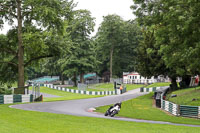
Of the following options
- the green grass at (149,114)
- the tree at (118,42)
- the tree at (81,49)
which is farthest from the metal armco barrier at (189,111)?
the tree at (118,42)

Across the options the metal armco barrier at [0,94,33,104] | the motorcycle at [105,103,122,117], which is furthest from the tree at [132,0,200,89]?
the metal armco barrier at [0,94,33,104]

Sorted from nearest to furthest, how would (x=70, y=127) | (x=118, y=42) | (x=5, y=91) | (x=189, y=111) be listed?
(x=70, y=127)
(x=189, y=111)
(x=5, y=91)
(x=118, y=42)

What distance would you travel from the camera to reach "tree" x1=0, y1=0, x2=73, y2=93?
87.2 ft

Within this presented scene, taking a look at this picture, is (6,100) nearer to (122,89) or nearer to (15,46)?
(15,46)

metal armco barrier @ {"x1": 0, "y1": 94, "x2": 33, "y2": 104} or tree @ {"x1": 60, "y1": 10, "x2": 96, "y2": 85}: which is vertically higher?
tree @ {"x1": 60, "y1": 10, "x2": 96, "y2": 85}

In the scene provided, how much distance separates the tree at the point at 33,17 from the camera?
2657cm

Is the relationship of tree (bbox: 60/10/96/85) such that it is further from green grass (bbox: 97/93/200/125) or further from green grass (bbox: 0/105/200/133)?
green grass (bbox: 0/105/200/133)

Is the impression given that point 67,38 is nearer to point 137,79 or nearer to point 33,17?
point 33,17

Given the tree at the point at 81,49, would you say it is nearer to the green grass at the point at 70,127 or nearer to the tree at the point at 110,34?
the tree at the point at 110,34

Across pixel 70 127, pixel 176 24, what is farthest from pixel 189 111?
pixel 70 127

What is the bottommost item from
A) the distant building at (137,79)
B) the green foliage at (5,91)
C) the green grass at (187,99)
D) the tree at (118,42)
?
the green grass at (187,99)

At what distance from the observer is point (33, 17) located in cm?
2880

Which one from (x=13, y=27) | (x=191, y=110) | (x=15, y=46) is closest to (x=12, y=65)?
(x=15, y=46)

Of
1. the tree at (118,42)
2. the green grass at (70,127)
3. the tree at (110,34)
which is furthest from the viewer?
the tree at (118,42)
